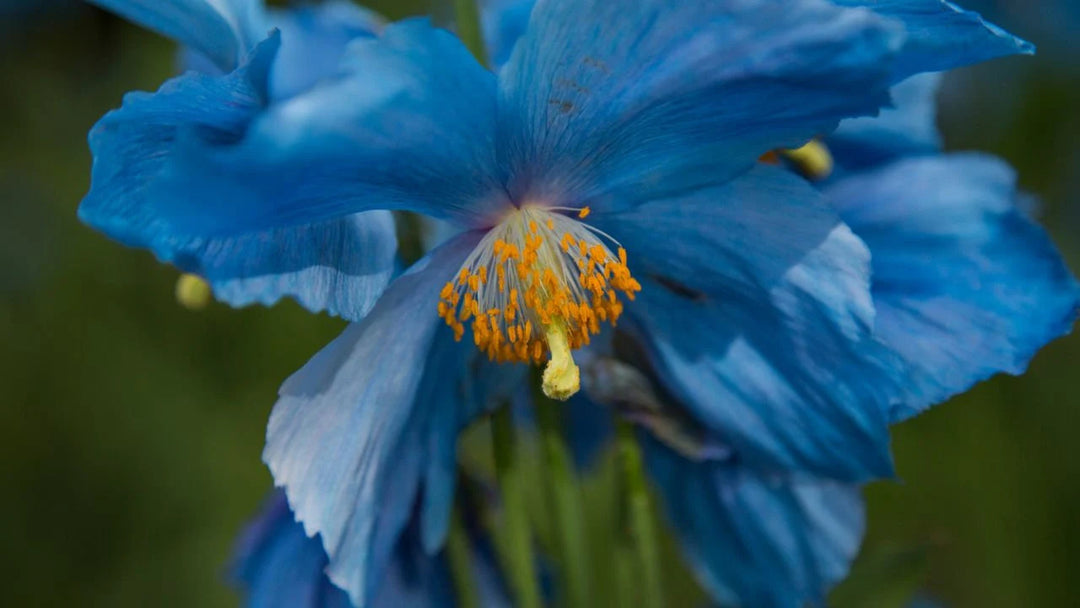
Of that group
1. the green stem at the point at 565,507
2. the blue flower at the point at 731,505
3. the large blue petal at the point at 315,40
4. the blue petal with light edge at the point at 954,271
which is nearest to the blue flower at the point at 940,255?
the blue petal with light edge at the point at 954,271

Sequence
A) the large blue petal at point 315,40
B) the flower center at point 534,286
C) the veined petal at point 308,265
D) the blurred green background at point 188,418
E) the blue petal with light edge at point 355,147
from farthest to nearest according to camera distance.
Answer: the blurred green background at point 188,418 < the large blue petal at point 315,40 < the flower center at point 534,286 < the veined petal at point 308,265 < the blue petal with light edge at point 355,147

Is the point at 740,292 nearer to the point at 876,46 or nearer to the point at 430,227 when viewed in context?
the point at 876,46

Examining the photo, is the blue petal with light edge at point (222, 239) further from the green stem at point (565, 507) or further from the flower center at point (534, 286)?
the green stem at point (565, 507)

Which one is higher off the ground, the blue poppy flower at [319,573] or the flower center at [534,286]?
the flower center at [534,286]

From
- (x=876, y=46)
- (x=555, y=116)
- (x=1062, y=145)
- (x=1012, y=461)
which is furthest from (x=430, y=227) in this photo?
(x=1062, y=145)

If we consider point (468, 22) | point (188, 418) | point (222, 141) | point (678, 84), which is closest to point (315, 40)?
point (468, 22)

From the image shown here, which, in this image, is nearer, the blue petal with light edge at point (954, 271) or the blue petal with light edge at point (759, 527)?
the blue petal with light edge at point (954, 271)

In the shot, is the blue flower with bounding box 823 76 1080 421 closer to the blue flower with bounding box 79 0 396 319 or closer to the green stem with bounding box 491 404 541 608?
the green stem with bounding box 491 404 541 608

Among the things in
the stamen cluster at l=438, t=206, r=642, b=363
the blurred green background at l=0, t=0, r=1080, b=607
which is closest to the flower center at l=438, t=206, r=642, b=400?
the stamen cluster at l=438, t=206, r=642, b=363
